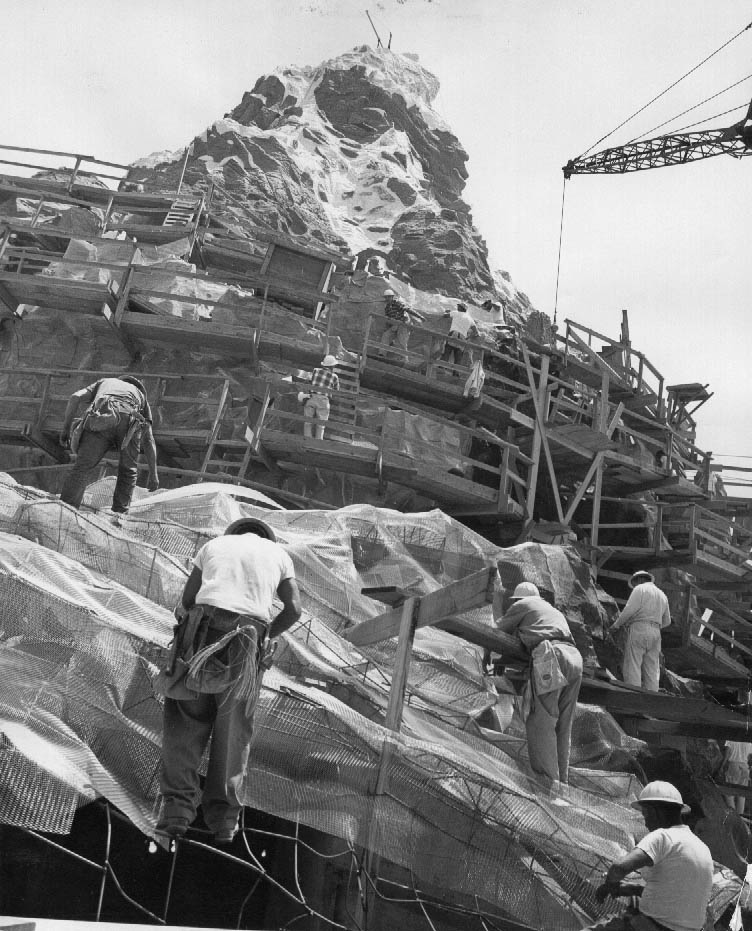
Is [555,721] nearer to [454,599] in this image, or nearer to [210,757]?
[454,599]

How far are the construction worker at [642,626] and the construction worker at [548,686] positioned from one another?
3.98m

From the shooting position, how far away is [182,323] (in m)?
19.0

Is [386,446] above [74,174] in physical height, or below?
below

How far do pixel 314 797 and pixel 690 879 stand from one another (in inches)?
82.4

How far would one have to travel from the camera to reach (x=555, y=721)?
27.7 feet

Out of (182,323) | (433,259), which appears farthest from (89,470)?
(433,259)

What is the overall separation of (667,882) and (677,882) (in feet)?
0.17

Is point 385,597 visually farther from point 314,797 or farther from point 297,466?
point 297,466

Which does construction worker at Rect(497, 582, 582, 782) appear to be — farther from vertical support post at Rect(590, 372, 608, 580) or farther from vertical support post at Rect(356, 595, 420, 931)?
vertical support post at Rect(590, 372, 608, 580)

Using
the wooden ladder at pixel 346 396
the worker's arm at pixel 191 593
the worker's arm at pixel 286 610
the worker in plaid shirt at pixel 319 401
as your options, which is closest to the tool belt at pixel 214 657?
the worker's arm at pixel 191 593

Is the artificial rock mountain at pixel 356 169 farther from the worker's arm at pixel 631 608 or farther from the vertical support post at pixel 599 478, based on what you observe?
the worker's arm at pixel 631 608

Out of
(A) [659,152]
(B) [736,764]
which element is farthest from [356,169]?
(B) [736,764]

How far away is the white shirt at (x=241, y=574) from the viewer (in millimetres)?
5336

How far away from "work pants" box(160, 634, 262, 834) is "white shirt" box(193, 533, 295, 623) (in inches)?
8.6
